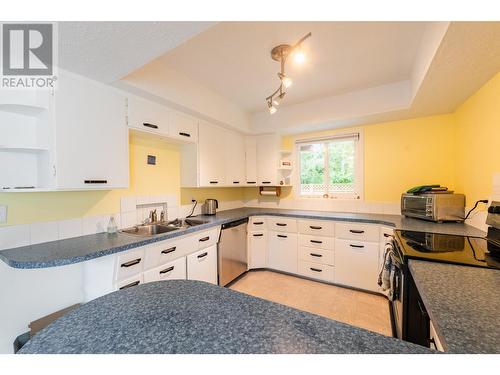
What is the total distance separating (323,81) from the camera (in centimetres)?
238

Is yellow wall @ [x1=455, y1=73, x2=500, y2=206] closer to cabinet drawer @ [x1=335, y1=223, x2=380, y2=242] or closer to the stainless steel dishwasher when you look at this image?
cabinet drawer @ [x1=335, y1=223, x2=380, y2=242]

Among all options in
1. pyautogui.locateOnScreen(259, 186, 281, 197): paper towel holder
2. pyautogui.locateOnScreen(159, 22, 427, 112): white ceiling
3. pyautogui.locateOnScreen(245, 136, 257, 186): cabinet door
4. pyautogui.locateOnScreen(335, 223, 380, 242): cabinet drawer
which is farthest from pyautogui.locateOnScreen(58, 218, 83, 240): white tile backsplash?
pyautogui.locateOnScreen(335, 223, 380, 242): cabinet drawer

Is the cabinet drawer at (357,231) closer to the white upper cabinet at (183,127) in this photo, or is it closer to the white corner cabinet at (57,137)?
the white upper cabinet at (183,127)

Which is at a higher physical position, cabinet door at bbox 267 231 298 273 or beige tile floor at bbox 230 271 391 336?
cabinet door at bbox 267 231 298 273

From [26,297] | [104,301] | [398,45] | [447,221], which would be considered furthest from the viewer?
[447,221]

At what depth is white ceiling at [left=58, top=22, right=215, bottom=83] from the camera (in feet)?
3.50

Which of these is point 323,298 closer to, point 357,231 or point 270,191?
point 357,231

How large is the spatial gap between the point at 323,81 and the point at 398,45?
29.3 inches

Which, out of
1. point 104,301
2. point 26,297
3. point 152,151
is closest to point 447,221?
point 104,301

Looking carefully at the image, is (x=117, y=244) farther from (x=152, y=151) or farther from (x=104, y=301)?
(x=152, y=151)

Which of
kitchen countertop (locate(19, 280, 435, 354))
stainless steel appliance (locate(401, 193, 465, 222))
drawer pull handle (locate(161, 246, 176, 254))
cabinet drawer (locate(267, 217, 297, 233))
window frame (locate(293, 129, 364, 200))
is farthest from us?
window frame (locate(293, 129, 364, 200))

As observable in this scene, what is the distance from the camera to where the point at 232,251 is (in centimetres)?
265

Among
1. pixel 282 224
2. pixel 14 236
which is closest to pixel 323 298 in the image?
pixel 282 224

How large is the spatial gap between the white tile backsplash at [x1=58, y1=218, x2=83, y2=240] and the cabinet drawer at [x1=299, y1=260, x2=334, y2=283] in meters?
2.45
